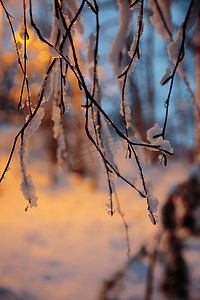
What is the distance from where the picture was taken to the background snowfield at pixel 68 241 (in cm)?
248

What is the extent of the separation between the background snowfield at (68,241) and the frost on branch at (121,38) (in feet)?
5.74

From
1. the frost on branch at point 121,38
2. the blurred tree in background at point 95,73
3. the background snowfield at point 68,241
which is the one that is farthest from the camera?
the background snowfield at point 68,241

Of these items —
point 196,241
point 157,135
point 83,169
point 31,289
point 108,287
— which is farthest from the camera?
point 83,169

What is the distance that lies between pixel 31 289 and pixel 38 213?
191cm

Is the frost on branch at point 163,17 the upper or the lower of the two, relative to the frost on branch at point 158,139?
upper

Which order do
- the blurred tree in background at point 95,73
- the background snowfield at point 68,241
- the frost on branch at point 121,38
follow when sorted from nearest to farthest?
the blurred tree in background at point 95,73 < the frost on branch at point 121,38 < the background snowfield at point 68,241

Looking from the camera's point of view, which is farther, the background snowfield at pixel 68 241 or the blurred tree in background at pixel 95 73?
the background snowfield at pixel 68 241

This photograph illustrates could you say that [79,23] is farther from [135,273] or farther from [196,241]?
[196,241]

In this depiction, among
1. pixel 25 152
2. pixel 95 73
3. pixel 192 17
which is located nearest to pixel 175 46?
pixel 192 17

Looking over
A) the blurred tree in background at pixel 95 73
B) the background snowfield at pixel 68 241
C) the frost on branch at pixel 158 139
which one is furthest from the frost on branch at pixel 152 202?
the background snowfield at pixel 68 241

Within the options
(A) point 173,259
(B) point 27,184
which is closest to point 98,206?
(A) point 173,259

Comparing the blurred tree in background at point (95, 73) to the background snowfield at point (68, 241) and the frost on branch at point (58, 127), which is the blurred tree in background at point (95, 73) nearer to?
the frost on branch at point (58, 127)

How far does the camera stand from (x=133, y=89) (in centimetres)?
474

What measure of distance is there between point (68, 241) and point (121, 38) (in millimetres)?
3257
